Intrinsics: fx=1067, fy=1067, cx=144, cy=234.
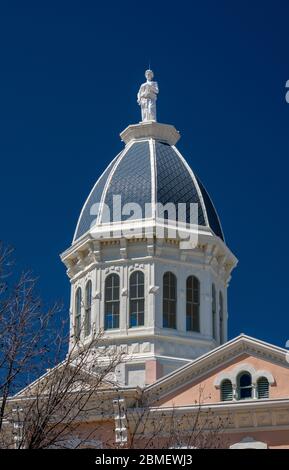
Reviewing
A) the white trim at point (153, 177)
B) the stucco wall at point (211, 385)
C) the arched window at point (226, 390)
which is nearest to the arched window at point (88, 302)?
the white trim at point (153, 177)

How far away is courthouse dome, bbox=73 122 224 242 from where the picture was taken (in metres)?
39.5

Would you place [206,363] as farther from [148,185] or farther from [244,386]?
[148,185]

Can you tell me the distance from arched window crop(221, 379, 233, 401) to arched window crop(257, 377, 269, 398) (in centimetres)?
90

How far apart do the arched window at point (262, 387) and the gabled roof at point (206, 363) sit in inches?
27.4

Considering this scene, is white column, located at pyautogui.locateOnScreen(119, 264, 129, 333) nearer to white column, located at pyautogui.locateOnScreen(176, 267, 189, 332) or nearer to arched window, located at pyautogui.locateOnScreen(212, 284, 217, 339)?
white column, located at pyautogui.locateOnScreen(176, 267, 189, 332)

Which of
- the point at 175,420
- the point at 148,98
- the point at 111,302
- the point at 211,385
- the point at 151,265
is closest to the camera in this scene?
the point at 175,420

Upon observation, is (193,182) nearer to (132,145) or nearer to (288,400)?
(132,145)

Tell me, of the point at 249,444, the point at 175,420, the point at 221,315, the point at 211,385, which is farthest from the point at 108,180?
the point at 249,444

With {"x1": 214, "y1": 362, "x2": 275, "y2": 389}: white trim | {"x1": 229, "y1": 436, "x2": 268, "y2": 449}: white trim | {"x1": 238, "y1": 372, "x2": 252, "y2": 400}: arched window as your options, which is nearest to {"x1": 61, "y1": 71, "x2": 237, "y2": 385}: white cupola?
{"x1": 214, "y1": 362, "x2": 275, "y2": 389}: white trim

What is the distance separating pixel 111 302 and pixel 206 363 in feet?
19.8

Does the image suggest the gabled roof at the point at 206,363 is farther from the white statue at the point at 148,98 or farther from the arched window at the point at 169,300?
the white statue at the point at 148,98

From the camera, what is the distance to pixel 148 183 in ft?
130

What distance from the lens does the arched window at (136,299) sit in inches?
1494
